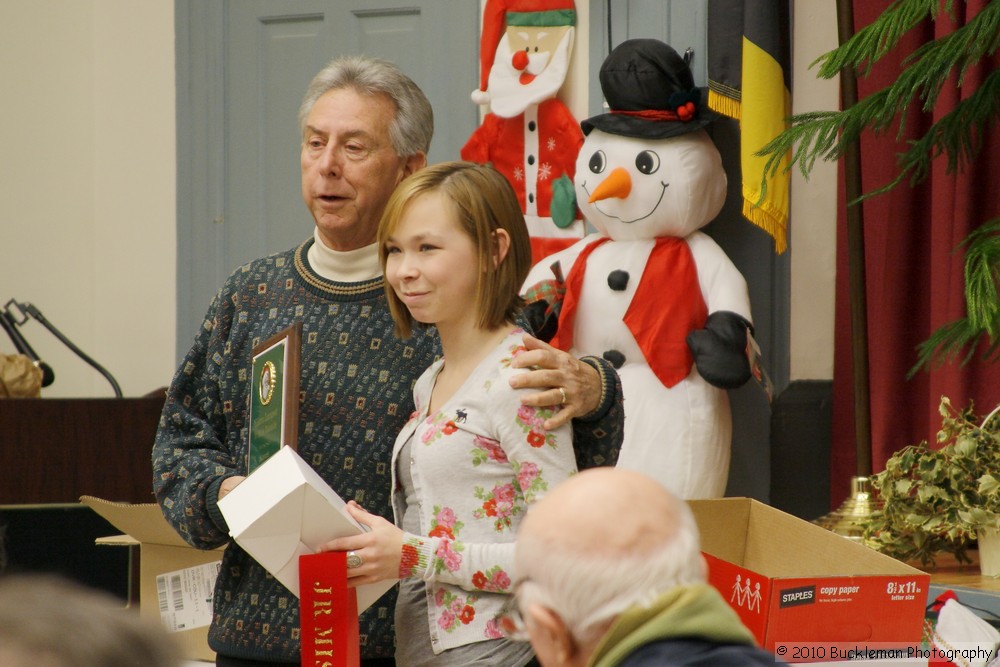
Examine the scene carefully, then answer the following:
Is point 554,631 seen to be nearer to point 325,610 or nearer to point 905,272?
point 325,610

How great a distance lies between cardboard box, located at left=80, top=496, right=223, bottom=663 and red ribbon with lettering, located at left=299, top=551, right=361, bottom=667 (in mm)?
741

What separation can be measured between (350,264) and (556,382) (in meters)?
0.34

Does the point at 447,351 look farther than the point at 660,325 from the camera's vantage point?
No

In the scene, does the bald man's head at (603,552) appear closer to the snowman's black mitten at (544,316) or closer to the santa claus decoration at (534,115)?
the snowman's black mitten at (544,316)

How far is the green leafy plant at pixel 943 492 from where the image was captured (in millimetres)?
1809

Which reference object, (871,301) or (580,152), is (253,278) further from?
(871,301)

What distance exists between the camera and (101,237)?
11.9 feet

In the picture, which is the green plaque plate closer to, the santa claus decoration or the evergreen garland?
the evergreen garland

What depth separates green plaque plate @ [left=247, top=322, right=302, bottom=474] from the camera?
1264 millimetres

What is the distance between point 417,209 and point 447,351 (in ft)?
0.53

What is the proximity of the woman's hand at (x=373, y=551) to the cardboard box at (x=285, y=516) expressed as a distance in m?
0.01

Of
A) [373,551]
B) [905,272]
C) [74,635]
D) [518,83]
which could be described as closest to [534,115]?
[518,83]

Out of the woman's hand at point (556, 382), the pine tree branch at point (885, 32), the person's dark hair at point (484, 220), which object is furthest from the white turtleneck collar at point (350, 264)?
the pine tree branch at point (885, 32)

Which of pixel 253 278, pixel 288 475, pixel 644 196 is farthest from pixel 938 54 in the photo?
pixel 288 475
